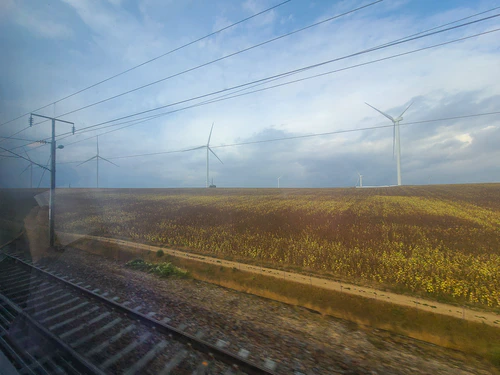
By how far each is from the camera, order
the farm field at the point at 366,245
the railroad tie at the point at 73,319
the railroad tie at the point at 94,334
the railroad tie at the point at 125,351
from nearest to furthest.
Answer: the railroad tie at the point at 125,351 < the railroad tie at the point at 94,334 < the railroad tie at the point at 73,319 < the farm field at the point at 366,245

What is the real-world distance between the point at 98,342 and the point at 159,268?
21.1ft

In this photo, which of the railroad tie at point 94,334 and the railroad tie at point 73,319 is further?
the railroad tie at point 73,319

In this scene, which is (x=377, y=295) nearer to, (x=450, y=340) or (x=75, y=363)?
(x=450, y=340)

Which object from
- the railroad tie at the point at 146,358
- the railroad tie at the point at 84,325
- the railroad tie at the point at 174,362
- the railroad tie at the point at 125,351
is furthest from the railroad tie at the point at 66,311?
the railroad tie at the point at 174,362

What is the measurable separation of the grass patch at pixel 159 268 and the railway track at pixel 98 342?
→ 3.49 meters

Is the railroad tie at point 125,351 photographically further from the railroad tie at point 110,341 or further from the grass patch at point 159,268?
the grass patch at point 159,268

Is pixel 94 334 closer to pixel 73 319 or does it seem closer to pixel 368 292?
pixel 73 319

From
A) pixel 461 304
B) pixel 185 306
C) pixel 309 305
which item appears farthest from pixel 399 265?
pixel 185 306

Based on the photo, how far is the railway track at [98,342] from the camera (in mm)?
4949

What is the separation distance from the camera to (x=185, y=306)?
809 cm

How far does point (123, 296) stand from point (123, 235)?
494 inches

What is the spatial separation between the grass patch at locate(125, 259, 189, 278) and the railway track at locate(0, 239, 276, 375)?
3.49 metres

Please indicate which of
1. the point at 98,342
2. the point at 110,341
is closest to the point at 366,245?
the point at 110,341

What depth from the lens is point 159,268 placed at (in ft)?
39.8
